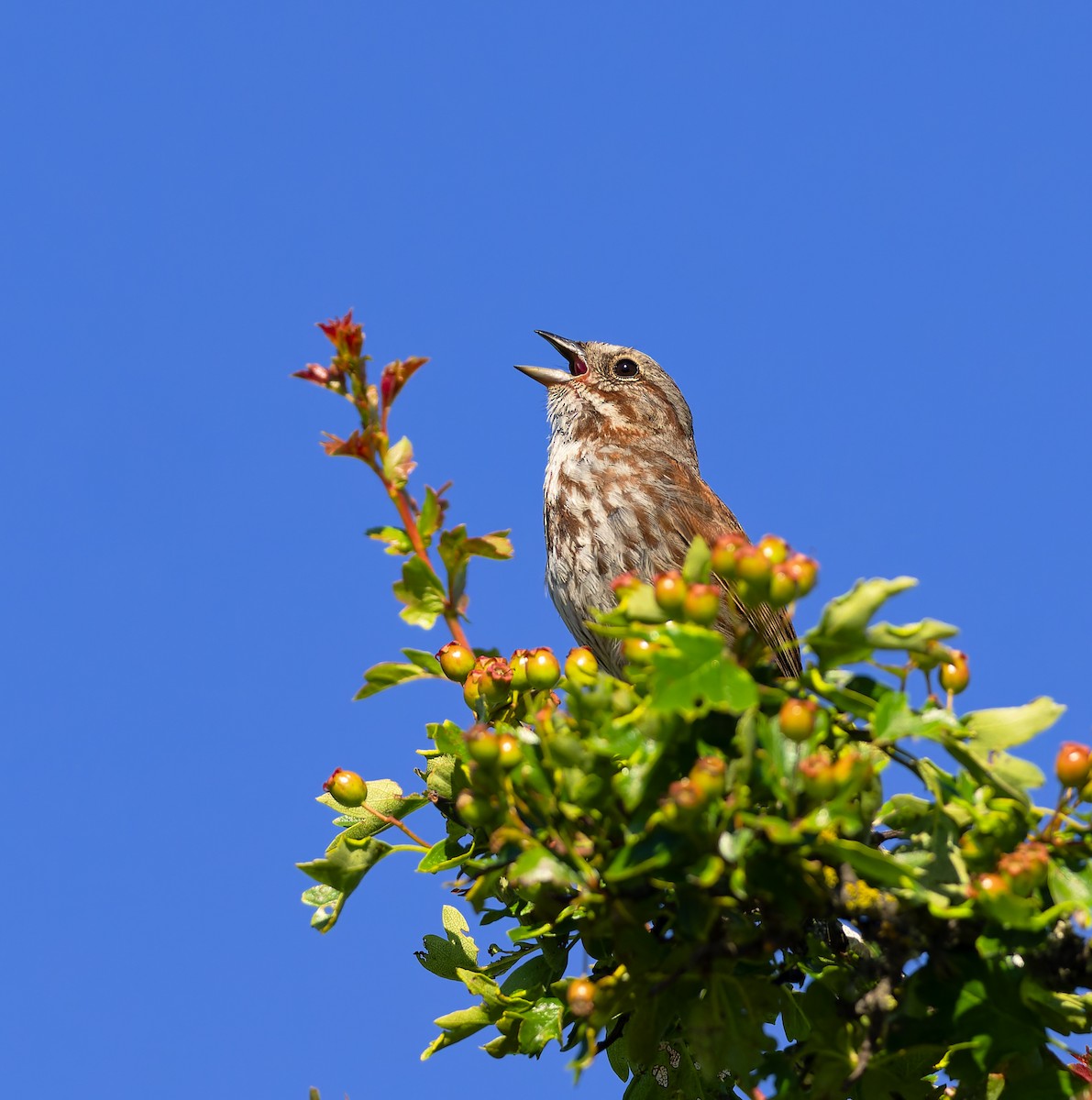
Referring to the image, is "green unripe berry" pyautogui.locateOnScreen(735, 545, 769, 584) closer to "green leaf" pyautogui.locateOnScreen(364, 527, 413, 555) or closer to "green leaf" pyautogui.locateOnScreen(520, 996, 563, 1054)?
"green leaf" pyautogui.locateOnScreen(364, 527, 413, 555)

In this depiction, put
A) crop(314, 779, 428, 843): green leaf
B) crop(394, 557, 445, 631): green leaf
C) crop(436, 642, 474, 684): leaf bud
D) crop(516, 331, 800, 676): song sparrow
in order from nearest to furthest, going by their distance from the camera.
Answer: crop(394, 557, 445, 631): green leaf < crop(436, 642, 474, 684): leaf bud < crop(314, 779, 428, 843): green leaf < crop(516, 331, 800, 676): song sparrow

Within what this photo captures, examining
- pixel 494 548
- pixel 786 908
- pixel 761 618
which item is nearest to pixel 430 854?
pixel 494 548

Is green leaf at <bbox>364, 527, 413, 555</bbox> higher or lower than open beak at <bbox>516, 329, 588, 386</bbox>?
lower

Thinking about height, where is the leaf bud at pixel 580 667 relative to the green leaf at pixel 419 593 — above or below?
below

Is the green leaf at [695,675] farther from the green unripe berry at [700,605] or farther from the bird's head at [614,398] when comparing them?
the bird's head at [614,398]

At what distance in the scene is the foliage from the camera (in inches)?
99.7

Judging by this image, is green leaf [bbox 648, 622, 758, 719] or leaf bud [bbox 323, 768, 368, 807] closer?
green leaf [bbox 648, 622, 758, 719]

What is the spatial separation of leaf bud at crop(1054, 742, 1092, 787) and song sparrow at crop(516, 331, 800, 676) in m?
3.43

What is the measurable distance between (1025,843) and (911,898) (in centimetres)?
27

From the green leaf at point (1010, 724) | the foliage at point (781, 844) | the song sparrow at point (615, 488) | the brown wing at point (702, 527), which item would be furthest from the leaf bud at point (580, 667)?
the brown wing at point (702, 527)

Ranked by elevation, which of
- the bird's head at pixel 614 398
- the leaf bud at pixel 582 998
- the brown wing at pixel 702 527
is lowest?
the leaf bud at pixel 582 998

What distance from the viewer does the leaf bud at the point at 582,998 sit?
2.84 m

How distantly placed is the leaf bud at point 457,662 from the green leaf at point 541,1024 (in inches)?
32.0

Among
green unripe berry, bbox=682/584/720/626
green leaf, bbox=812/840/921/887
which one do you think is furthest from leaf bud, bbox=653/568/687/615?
green leaf, bbox=812/840/921/887
